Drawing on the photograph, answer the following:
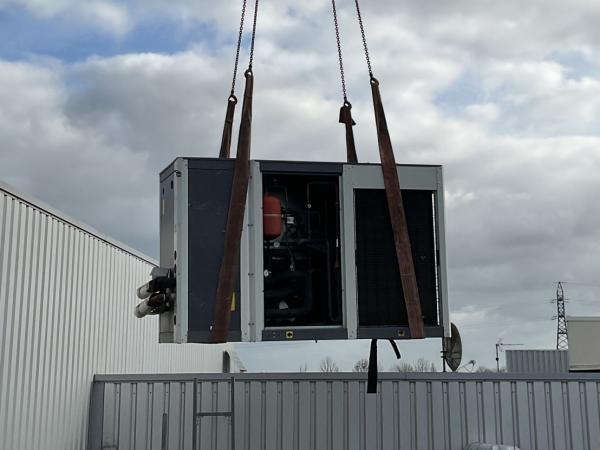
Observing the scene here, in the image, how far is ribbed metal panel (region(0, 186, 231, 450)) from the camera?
8727 millimetres

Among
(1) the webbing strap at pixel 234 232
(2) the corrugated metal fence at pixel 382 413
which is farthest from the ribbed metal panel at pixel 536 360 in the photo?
(1) the webbing strap at pixel 234 232

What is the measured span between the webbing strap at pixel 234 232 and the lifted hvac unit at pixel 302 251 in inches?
3.2

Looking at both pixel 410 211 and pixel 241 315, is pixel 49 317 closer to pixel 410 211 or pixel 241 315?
pixel 241 315

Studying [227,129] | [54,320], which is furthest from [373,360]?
[54,320]

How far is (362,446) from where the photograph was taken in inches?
425

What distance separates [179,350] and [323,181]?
10367 mm

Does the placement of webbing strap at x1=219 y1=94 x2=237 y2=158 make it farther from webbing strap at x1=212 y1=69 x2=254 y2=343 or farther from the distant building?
the distant building

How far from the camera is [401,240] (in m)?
7.91

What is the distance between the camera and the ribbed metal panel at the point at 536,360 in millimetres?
32156

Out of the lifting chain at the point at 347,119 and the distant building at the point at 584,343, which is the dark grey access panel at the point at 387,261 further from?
the distant building at the point at 584,343

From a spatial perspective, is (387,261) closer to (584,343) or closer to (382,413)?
(382,413)

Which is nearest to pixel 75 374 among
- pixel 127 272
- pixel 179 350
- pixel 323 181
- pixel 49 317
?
pixel 49 317

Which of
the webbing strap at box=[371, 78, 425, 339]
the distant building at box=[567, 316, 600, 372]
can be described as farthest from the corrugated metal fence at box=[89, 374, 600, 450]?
the distant building at box=[567, 316, 600, 372]

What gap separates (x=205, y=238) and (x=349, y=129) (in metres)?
2.43
